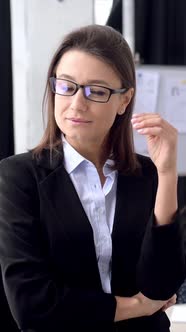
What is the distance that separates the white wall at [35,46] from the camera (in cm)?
218

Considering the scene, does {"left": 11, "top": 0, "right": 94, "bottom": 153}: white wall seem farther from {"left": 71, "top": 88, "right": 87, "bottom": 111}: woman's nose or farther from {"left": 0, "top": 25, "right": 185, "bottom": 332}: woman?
{"left": 71, "top": 88, "right": 87, "bottom": 111}: woman's nose

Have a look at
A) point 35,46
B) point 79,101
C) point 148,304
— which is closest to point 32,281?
point 148,304

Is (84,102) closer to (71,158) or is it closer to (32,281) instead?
(71,158)

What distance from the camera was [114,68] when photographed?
1100 millimetres

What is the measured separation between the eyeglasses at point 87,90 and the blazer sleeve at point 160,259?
0.34 meters

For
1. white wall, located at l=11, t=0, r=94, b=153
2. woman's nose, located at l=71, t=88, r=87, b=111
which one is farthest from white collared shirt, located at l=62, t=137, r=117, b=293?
white wall, located at l=11, t=0, r=94, b=153

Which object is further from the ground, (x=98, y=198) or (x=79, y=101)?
(x=79, y=101)

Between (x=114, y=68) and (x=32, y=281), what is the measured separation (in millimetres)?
584

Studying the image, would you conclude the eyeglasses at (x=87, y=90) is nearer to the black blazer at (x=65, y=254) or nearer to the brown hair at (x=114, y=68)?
the brown hair at (x=114, y=68)

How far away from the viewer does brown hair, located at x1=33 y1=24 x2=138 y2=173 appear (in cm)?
111

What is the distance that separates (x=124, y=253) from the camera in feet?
3.75

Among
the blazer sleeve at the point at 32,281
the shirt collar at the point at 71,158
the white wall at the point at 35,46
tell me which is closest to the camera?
the blazer sleeve at the point at 32,281

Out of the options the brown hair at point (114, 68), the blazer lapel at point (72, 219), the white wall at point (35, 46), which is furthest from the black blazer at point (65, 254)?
the white wall at point (35, 46)

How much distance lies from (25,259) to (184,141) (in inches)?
60.3
